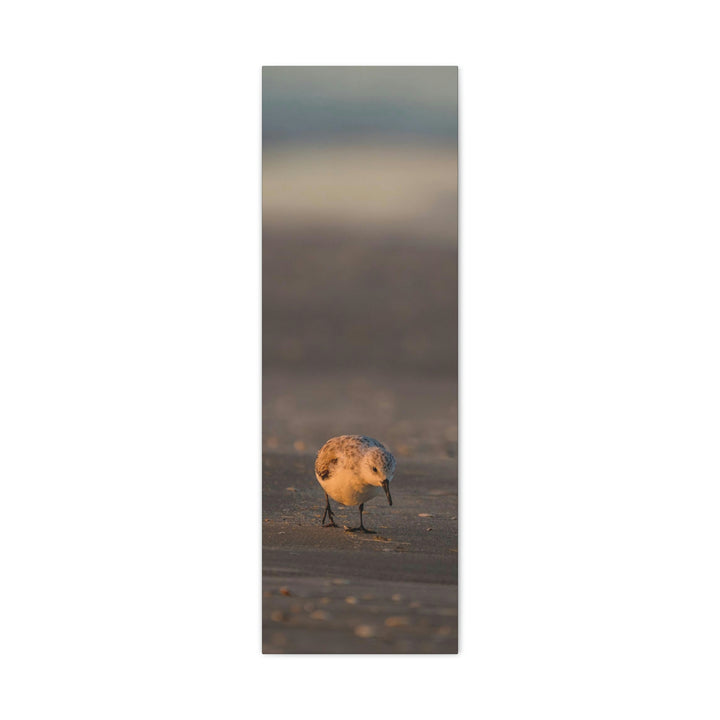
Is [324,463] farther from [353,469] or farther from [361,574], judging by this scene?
[361,574]

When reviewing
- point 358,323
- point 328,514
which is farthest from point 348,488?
point 358,323

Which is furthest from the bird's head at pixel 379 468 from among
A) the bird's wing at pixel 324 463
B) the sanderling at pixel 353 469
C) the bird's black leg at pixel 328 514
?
the bird's black leg at pixel 328 514

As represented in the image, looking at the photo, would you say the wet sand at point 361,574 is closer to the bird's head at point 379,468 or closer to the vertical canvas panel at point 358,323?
the vertical canvas panel at point 358,323

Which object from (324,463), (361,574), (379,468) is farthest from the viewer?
(324,463)
